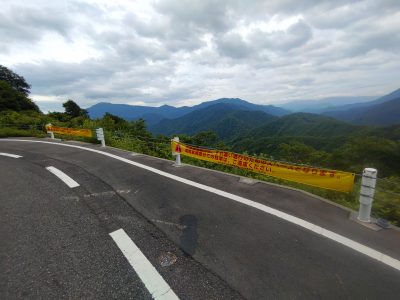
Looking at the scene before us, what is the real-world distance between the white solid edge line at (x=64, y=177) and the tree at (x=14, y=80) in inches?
2759

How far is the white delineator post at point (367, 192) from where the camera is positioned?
4.17 m

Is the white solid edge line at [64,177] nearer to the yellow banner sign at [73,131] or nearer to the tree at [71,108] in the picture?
the yellow banner sign at [73,131]

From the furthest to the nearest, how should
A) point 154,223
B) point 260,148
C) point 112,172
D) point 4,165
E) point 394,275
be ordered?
point 260,148
point 4,165
point 112,172
point 154,223
point 394,275

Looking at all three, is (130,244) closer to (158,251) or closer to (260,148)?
(158,251)

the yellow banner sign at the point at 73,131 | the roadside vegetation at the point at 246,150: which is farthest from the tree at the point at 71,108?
the yellow banner sign at the point at 73,131

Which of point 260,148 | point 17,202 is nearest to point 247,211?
point 17,202

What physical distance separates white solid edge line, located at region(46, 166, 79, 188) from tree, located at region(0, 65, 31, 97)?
70.1 meters

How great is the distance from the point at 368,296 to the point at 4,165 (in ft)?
37.1

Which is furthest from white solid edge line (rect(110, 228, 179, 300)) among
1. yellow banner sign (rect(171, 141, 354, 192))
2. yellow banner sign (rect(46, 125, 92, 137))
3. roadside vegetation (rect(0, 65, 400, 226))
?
yellow banner sign (rect(46, 125, 92, 137))

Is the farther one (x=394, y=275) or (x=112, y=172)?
(x=112, y=172)

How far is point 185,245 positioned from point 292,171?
3616 millimetres

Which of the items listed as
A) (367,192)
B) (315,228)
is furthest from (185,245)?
(367,192)

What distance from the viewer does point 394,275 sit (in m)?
2.96

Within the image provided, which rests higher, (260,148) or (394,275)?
(394,275)
